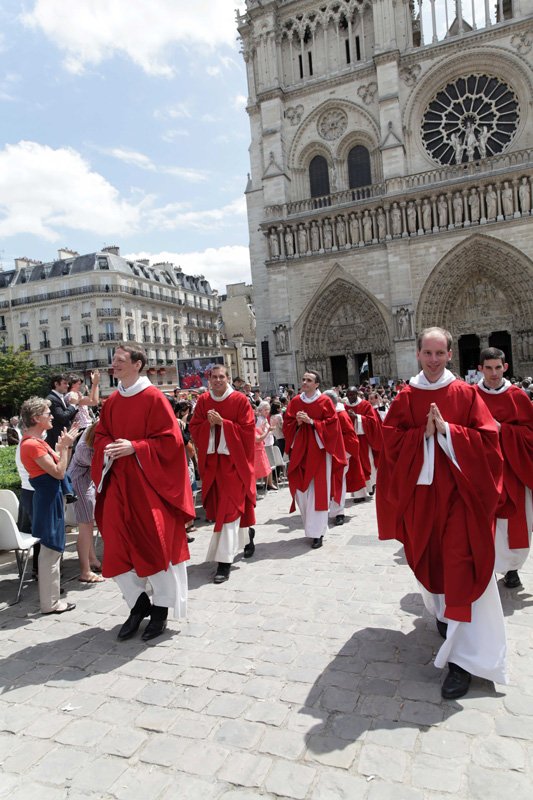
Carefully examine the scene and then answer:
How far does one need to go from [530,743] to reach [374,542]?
377 centimetres

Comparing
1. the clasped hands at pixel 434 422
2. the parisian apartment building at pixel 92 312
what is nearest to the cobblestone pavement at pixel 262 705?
the clasped hands at pixel 434 422

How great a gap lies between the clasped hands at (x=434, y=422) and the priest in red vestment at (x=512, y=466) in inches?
57.4

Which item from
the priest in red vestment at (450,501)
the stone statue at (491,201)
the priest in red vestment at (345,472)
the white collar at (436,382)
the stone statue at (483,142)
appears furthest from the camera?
the stone statue at (483,142)

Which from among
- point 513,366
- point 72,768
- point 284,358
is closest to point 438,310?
point 513,366

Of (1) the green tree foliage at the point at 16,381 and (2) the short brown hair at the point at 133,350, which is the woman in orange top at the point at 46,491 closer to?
(2) the short brown hair at the point at 133,350

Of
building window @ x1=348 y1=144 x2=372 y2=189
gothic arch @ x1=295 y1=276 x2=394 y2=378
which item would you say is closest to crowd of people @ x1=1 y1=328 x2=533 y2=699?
gothic arch @ x1=295 y1=276 x2=394 y2=378

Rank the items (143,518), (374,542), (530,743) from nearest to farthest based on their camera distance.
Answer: (530,743)
(143,518)
(374,542)

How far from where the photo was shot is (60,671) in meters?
3.76

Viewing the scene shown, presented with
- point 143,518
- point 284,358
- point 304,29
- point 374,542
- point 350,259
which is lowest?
point 374,542

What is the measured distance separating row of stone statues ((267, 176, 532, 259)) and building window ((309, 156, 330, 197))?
7.62 feet

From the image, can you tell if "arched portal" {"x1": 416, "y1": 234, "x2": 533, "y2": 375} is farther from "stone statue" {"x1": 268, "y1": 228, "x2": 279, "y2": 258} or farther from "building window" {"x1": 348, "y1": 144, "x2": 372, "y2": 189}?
"stone statue" {"x1": 268, "y1": 228, "x2": 279, "y2": 258}

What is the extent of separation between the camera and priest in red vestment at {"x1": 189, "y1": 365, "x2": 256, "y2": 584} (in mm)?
5523

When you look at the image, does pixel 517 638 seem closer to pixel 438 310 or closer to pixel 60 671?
pixel 60 671

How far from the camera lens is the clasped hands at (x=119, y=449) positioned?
13.3ft
